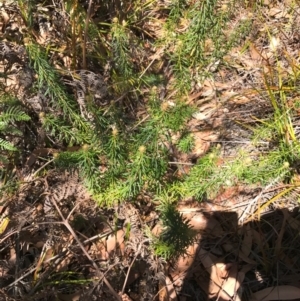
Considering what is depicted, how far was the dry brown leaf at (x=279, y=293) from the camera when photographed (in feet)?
6.63

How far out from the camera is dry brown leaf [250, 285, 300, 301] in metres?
2.02

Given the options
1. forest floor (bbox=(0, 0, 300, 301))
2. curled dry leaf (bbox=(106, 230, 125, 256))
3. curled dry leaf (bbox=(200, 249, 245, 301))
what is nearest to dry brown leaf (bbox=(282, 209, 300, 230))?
forest floor (bbox=(0, 0, 300, 301))

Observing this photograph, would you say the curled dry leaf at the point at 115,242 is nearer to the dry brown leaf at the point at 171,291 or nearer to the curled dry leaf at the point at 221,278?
the dry brown leaf at the point at 171,291

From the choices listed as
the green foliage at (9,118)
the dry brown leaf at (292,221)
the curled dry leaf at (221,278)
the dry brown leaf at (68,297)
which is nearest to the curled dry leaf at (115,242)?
the dry brown leaf at (68,297)

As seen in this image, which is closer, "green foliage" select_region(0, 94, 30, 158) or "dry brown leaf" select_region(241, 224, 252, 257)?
"green foliage" select_region(0, 94, 30, 158)

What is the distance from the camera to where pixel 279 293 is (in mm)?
2031

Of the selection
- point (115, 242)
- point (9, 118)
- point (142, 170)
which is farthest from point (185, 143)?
point (9, 118)

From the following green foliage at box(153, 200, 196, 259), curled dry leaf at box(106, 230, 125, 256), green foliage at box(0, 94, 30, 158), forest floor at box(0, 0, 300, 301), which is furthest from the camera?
curled dry leaf at box(106, 230, 125, 256)

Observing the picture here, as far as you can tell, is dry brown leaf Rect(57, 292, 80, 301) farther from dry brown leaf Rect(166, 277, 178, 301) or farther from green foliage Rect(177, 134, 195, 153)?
green foliage Rect(177, 134, 195, 153)

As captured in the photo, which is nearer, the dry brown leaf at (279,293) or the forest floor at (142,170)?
the forest floor at (142,170)

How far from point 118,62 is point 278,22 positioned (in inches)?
53.7

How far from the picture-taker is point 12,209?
2109mm

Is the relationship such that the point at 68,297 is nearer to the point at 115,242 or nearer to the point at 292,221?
the point at 115,242

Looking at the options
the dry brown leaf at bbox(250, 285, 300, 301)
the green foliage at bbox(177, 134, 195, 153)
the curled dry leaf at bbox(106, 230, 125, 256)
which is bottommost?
the dry brown leaf at bbox(250, 285, 300, 301)
